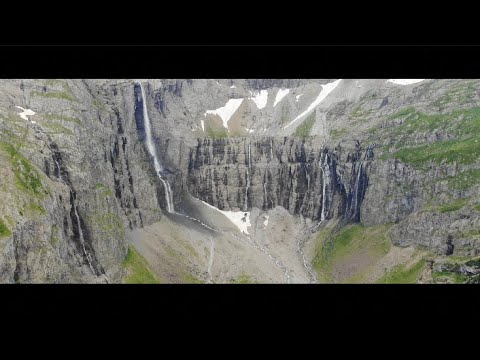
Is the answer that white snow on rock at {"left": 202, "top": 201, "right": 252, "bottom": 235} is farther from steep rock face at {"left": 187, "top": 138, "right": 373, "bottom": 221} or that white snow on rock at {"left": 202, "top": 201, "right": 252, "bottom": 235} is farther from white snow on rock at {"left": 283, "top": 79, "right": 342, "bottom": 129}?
white snow on rock at {"left": 283, "top": 79, "right": 342, "bottom": 129}

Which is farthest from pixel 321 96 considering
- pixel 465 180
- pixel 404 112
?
pixel 465 180

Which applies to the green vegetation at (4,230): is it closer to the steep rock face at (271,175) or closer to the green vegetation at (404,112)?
the steep rock face at (271,175)

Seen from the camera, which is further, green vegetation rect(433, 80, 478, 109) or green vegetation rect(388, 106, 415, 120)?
green vegetation rect(388, 106, 415, 120)

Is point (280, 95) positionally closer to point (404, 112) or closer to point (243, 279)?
point (404, 112)

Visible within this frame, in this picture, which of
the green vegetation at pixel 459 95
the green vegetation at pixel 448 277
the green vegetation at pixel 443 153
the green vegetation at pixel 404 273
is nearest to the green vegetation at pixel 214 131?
the green vegetation at pixel 443 153

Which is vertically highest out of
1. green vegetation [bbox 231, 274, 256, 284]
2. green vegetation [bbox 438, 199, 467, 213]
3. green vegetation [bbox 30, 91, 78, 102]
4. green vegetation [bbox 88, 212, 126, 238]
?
green vegetation [bbox 30, 91, 78, 102]

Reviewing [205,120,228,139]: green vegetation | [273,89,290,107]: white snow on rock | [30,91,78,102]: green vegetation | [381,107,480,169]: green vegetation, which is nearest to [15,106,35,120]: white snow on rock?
[30,91,78,102]: green vegetation
